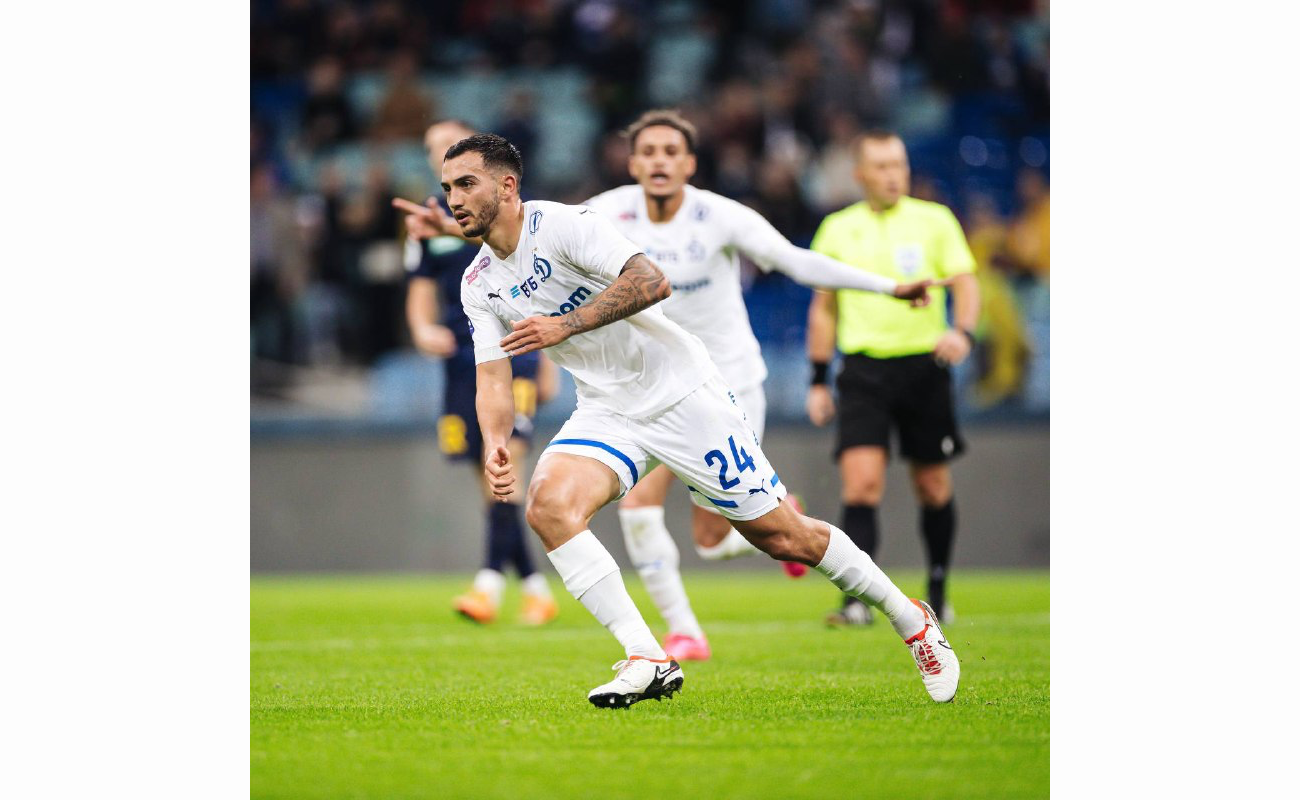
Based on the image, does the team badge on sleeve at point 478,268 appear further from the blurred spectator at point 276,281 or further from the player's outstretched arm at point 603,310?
the blurred spectator at point 276,281

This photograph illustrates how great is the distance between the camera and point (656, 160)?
6.26m

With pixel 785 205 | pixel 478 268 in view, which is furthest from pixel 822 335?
pixel 785 205

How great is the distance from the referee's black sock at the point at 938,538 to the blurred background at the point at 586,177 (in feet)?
13.3

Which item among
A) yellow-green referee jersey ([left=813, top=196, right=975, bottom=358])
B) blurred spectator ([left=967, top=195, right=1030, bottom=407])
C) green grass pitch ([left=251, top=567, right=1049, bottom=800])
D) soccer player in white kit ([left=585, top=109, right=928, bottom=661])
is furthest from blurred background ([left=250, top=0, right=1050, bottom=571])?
soccer player in white kit ([left=585, top=109, right=928, bottom=661])

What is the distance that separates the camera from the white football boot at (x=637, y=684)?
15.2ft

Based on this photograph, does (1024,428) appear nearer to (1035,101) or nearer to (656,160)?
(1035,101)

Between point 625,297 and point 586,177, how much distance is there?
10169 mm

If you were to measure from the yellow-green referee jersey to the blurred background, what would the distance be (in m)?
4.30

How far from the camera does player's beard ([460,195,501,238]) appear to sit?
15.3 feet

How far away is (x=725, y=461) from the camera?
15.8 ft

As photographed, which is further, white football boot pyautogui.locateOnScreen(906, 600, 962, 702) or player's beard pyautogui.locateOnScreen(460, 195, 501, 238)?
white football boot pyautogui.locateOnScreen(906, 600, 962, 702)

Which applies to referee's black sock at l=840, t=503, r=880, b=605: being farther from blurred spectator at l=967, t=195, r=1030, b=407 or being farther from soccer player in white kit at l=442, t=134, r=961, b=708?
blurred spectator at l=967, t=195, r=1030, b=407

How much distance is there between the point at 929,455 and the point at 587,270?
3372 millimetres

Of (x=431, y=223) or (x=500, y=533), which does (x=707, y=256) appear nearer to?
(x=431, y=223)
